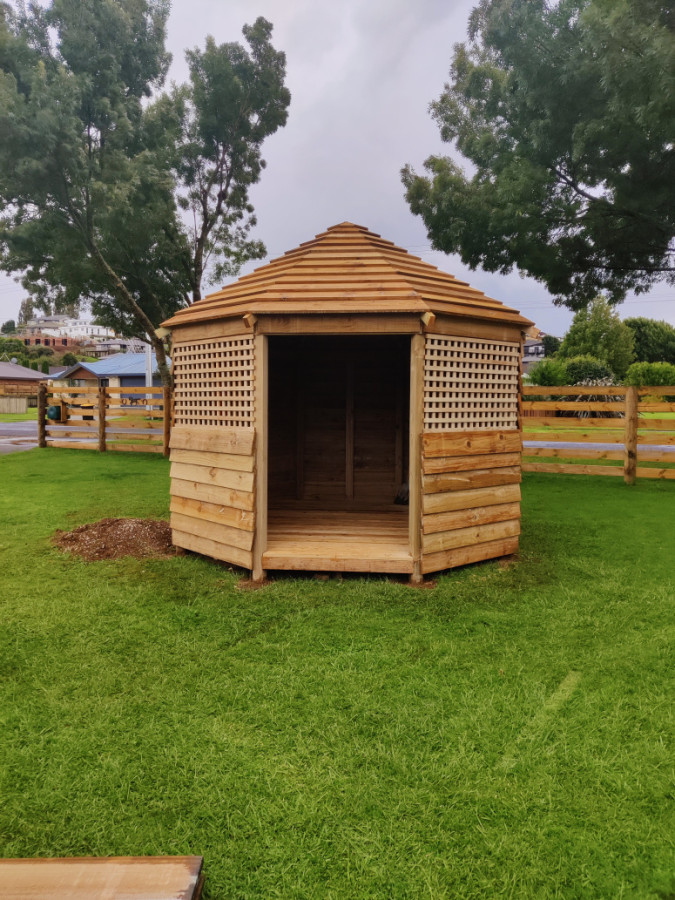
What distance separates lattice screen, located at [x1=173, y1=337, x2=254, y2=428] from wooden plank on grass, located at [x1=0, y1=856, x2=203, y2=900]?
149 inches

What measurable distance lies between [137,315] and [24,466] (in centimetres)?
500

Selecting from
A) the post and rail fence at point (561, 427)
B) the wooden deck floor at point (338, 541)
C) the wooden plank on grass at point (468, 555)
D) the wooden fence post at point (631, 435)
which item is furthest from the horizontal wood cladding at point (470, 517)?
the wooden fence post at point (631, 435)

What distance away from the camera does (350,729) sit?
2.89m

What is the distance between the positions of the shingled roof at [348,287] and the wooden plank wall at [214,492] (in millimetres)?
1240

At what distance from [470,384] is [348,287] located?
5.11 feet

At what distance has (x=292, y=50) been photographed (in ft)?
52.7

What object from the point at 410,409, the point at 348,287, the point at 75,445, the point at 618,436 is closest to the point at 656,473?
the point at 618,436

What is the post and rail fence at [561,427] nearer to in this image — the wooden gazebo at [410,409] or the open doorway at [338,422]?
the open doorway at [338,422]

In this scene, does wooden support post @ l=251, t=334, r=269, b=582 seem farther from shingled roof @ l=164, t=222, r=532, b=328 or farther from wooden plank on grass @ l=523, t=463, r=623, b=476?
wooden plank on grass @ l=523, t=463, r=623, b=476

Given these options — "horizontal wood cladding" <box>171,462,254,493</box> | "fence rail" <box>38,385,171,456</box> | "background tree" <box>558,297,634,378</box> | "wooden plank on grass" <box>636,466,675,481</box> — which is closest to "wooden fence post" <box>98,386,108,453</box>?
"fence rail" <box>38,385,171,456</box>

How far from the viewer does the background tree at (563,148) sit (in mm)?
7793

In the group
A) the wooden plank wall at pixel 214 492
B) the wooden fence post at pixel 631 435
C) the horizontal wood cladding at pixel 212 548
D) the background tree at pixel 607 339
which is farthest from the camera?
the background tree at pixel 607 339

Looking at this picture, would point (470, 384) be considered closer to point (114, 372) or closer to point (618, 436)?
point (618, 436)

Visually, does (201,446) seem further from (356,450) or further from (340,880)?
(340,880)
